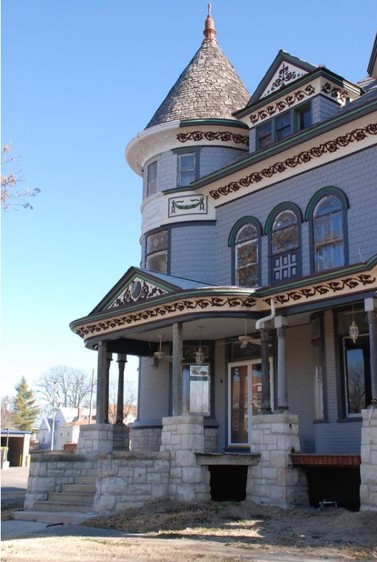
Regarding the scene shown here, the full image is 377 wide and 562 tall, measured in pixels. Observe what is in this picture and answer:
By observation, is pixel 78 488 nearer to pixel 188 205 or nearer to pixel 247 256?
pixel 247 256

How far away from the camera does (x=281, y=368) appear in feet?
47.8

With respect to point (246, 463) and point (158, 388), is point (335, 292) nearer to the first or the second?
point (246, 463)

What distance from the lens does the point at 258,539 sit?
10.3m

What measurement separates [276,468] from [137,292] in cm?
554

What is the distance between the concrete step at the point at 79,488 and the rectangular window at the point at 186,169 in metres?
8.93

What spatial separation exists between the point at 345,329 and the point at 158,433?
6.92 metres

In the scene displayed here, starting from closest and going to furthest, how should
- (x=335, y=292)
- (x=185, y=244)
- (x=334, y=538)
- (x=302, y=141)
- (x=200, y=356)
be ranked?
1. (x=334, y=538)
2. (x=335, y=292)
3. (x=302, y=141)
4. (x=200, y=356)
5. (x=185, y=244)

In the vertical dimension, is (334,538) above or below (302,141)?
below

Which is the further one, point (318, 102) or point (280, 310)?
point (318, 102)

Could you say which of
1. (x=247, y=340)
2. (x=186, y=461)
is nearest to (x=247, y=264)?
(x=247, y=340)

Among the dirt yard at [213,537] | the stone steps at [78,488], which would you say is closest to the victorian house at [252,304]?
the stone steps at [78,488]

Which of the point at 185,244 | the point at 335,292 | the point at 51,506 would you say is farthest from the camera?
the point at 185,244

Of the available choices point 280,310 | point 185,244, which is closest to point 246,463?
point 280,310

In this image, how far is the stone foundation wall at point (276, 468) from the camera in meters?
13.6
